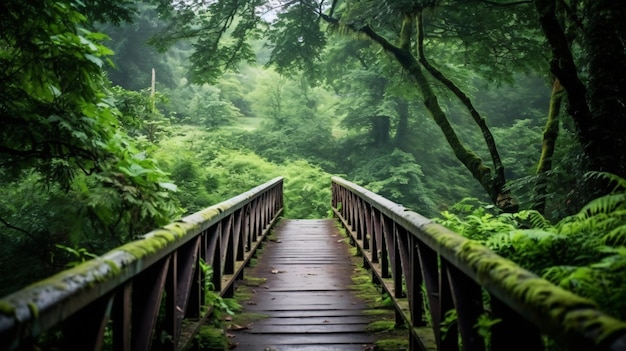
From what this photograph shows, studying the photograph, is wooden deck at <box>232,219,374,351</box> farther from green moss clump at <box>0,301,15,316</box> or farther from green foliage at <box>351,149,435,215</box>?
green foliage at <box>351,149,435,215</box>

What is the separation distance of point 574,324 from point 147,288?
6.24 ft

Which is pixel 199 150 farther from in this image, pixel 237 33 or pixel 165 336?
pixel 165 336

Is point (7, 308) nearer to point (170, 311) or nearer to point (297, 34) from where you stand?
point (170, 311)

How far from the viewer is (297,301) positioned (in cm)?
465

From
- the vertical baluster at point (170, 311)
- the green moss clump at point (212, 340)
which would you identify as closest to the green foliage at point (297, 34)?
the green moss clump at point (212, 340)

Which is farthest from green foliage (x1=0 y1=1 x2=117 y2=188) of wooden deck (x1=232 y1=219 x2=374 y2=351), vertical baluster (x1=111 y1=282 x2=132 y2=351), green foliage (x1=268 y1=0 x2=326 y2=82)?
green foliage (x1=268 y1=0 x2=326 y2=82)

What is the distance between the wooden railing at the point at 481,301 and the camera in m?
1.07

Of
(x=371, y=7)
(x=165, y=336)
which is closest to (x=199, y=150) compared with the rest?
(x=371, y=7)

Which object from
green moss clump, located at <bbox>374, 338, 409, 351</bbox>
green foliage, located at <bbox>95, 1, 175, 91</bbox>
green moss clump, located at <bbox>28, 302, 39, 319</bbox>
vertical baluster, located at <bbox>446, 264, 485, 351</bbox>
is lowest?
green moss clump, located at <bbox>374, 338, 409, 351</bbox>

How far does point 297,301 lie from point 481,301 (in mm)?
2997

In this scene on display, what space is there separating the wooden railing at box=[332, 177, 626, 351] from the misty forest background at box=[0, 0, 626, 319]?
1.09 feet

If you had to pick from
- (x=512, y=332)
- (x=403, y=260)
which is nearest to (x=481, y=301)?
(x=512, y=332)

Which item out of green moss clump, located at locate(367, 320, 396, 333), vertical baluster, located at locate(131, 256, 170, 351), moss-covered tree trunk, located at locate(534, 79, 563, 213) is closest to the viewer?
vertical baluster, located at locate(131, 256, 170, 351)

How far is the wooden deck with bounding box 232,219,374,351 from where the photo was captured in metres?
3.52
